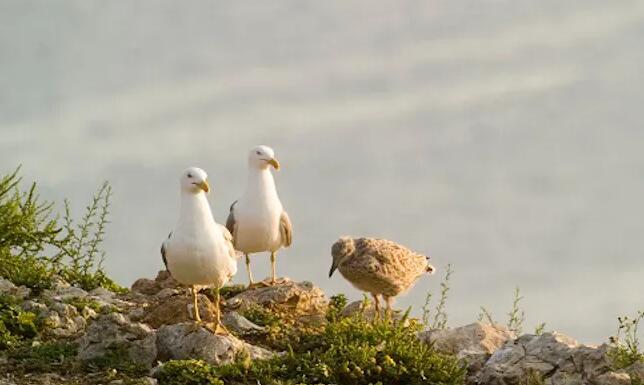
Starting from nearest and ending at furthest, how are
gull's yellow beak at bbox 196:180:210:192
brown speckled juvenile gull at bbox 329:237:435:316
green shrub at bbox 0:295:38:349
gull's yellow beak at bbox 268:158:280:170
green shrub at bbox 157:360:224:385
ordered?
green shrub at bbox 157:360:224:385 < gull's yellow beak at bbox 196:180:210:192 < green shrub at bbox 0:295:38:349 < brown speckled juvenile gull at bbox 329:237:435:316 < gull's yellow beak at bbox 268:158:280:170

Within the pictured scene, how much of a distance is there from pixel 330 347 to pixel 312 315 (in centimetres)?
260

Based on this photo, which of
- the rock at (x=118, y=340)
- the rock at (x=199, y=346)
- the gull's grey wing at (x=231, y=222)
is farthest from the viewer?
the gull's grey wing at (x=231, y=222)

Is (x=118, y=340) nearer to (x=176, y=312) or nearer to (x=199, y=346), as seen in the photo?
(x=199, y=346)

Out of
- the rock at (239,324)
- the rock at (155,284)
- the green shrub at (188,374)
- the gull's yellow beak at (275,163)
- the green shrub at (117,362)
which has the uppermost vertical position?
the gull's yellow beak at (275,163)

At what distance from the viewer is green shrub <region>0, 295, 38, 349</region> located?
14.4 m

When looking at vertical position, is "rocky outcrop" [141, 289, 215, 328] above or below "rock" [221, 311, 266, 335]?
above

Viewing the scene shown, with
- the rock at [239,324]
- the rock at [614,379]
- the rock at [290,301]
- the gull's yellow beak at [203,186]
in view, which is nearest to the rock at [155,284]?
the rock at [290,301]

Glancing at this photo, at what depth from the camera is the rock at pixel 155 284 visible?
18.2m

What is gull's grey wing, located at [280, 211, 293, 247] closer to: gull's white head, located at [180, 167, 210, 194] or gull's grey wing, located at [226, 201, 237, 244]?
gull's grey wing, located at [226, 201, 237, 244]

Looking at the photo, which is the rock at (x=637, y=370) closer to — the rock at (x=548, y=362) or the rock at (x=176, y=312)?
the rock at (x=548, y=362)

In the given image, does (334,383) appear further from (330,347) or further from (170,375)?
(170,375)

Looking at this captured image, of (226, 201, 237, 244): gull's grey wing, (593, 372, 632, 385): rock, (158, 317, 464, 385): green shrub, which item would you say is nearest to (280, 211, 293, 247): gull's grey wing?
(226, 201, 237, 244): gull's grey wing

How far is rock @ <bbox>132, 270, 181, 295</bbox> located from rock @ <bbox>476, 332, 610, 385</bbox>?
6640 mm

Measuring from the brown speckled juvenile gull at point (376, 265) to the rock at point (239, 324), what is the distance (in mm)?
1362
